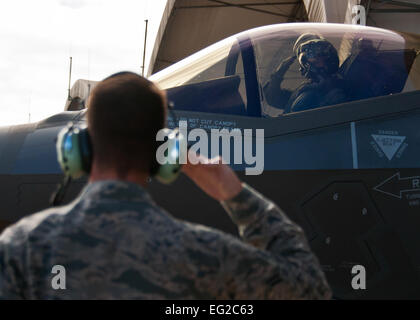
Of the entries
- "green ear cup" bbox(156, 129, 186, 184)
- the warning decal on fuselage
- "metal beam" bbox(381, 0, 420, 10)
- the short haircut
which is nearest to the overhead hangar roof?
"metal beam" bbox(381, 0, 420, 10)

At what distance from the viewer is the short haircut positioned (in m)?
1.23

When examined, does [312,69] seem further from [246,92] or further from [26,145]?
[26,145]

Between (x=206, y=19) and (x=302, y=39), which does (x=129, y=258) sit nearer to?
(x=302, y=39)

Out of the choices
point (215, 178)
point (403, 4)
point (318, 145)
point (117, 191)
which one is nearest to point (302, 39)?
point (318, 145)

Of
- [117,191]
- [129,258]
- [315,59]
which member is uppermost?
[315,59]

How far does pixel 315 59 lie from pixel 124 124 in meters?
2.99

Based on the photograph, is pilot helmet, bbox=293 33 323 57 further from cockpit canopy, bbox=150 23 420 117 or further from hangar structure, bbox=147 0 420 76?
hangar structure, bbox=147 0 420 76

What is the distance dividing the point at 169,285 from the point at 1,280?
38 centimetres

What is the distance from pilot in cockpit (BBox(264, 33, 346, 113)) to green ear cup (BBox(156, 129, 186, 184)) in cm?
239

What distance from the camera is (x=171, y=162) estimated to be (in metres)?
1.43

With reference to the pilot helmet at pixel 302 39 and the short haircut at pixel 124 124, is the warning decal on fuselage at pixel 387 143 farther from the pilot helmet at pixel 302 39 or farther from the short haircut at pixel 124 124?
the short haircut at pixel 124 124

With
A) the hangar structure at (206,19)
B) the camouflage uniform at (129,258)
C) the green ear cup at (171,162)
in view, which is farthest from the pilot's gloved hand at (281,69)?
Result: the hangar structure at (206,19)

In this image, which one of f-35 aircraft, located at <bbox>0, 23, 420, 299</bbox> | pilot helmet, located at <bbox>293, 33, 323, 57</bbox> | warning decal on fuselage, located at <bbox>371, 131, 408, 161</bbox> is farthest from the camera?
pilot helmet, located at <bbox>293, 33, 323, 57</bbox>

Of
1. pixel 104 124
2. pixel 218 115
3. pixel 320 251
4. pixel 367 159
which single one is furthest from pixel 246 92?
pixel 104 124
